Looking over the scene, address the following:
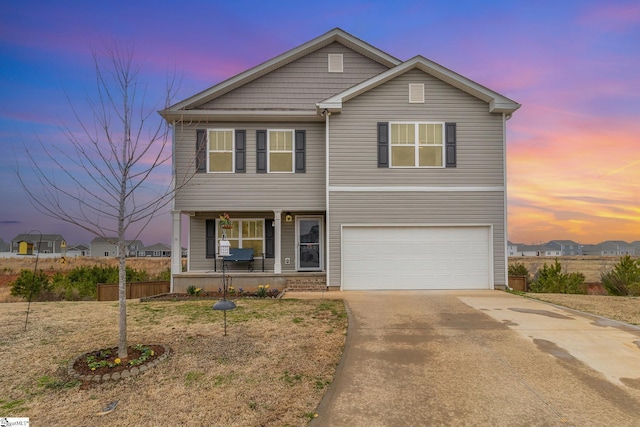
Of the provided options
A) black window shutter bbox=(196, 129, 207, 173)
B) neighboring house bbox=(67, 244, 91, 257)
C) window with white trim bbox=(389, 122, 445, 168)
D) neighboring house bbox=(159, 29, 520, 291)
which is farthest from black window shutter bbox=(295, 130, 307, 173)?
neighboring house bbox=(67, 244, 91, 257)

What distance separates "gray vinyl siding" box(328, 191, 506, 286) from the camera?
12.3m

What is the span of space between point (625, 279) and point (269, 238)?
13453 mm

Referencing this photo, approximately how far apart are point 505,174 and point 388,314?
7.30 metres

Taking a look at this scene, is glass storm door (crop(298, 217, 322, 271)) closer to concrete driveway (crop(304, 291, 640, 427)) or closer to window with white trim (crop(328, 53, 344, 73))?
concrete driveway (crop(304, 291, 640, 427))

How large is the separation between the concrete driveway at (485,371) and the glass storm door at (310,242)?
557 centimetres

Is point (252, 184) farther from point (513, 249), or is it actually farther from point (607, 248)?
point (607, 248)

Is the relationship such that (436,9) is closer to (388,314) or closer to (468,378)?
(388,314)

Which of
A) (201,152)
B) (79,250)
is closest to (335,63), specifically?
(201,152)

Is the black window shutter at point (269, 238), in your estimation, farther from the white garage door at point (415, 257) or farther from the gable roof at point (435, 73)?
the gable roof at point (435, 73)

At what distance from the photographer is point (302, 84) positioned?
45.9 ft

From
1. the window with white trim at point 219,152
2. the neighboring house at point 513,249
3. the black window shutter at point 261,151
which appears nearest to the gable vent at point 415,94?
the black window shutter at point 261,151

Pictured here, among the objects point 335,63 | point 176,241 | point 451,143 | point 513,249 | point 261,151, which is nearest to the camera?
point 451,143

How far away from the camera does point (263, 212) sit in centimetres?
1388

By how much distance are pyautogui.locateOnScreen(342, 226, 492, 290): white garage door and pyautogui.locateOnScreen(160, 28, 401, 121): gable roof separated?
6.94m
